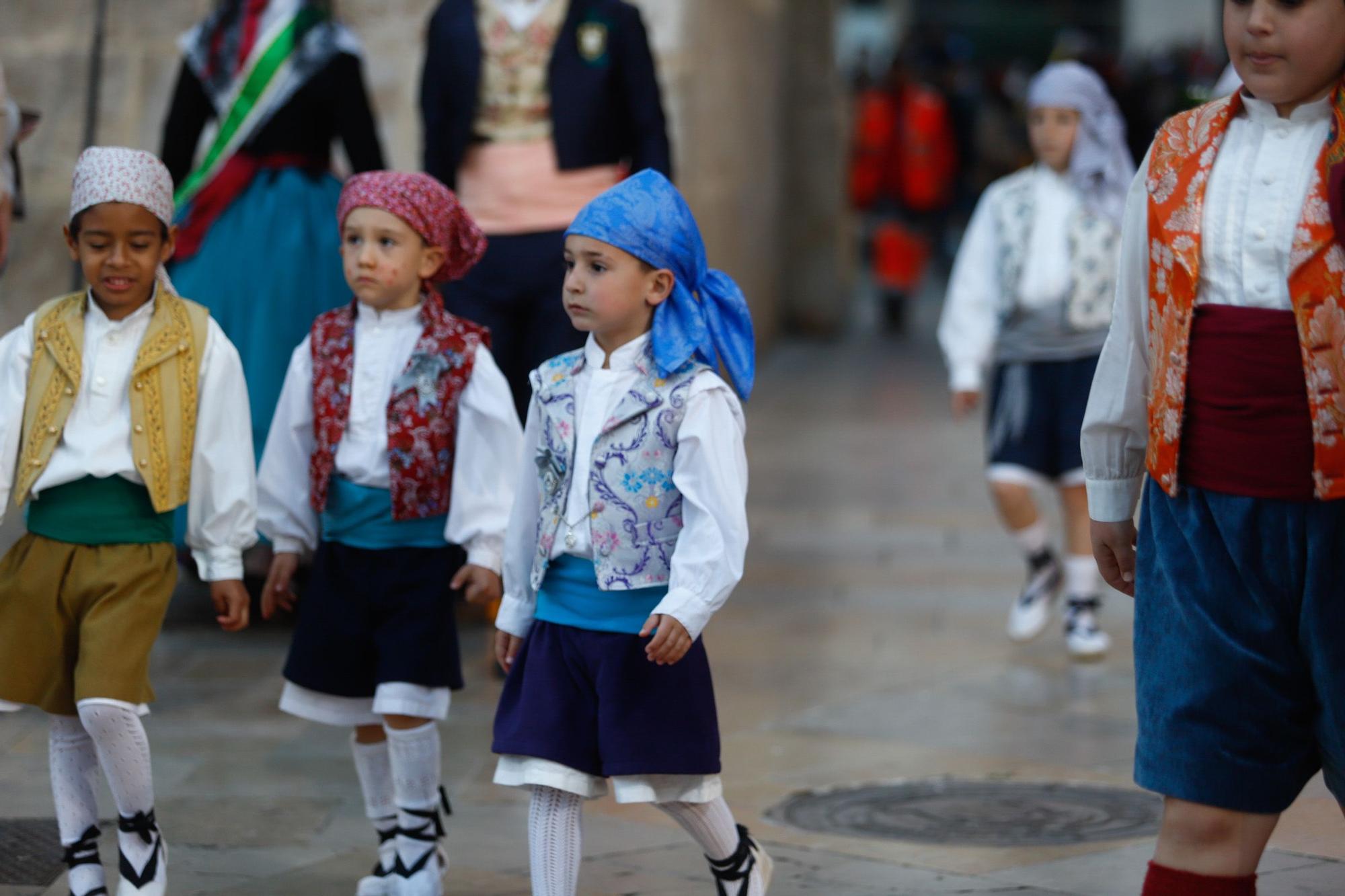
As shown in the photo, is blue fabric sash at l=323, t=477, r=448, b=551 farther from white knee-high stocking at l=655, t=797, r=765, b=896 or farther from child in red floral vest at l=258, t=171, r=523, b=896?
white knee-high stocking at l=655, t=797, r=765, b=896

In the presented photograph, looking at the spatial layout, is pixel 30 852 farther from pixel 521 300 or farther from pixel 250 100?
pixel 250 100

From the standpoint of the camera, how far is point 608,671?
12.9 ft

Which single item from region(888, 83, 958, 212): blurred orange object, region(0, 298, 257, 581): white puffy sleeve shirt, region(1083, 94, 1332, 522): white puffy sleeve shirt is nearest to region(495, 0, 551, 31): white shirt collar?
region(0, 298, 257, 581): white puffy sleeve shirt

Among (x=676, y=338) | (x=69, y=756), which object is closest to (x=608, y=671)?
(x=676, y=338)

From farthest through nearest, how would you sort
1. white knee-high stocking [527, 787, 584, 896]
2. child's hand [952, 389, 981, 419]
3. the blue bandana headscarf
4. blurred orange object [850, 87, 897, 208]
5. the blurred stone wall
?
blurred orange object [850, 87, 897, 208] < the blurred stone wall < child's hand [952, 389, 981, 419] < the blue bandana headscarf < white knee-high stocking [527, 787, 584, 896]

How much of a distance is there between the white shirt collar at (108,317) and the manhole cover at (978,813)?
1907 millimetres

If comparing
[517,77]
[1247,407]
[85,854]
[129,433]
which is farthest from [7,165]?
[1247,407]

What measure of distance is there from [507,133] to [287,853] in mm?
2505

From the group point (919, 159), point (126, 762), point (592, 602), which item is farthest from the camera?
point (919, 159)

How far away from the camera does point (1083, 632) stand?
7102mm

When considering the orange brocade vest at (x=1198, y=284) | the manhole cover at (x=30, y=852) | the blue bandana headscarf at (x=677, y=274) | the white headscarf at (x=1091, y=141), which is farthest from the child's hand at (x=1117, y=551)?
the white headscarf at (x=1091, y=141)

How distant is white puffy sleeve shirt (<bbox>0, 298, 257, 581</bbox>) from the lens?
424 cm

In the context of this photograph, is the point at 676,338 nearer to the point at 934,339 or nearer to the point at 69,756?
the point at 69,756

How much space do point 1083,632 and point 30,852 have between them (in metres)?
3.64
